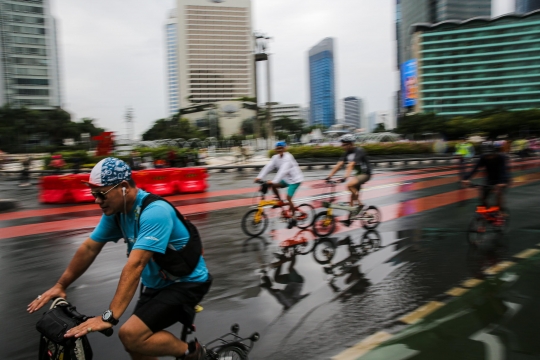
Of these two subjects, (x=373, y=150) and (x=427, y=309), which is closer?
(x=427, y=309)

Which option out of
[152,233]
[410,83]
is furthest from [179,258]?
[410,83]

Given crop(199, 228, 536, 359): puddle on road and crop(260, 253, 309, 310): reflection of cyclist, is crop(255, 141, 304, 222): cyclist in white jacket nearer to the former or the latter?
crop(199, 228, 536, 359): puddle on road

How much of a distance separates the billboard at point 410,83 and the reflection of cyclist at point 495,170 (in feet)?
433

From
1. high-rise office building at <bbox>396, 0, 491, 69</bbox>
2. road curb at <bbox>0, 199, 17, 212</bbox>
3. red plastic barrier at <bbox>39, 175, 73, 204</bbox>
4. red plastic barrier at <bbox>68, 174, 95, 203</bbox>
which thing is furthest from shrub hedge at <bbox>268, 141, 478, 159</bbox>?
high-rise office building at <bbox>396, 0, 491, 69</bbox>

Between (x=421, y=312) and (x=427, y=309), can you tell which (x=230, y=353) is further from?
(x=427, y=309)

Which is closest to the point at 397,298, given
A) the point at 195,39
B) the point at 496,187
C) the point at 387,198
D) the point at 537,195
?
the point at 496,187

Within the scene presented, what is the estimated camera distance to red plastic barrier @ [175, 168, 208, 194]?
16844 millimetres

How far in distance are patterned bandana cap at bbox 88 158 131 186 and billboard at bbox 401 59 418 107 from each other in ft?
455

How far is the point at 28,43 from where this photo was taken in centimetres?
10819

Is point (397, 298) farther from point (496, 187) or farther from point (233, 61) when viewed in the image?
point (233, 61)

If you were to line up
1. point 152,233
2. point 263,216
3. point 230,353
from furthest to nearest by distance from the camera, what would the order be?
1. point 263,216
2. point 230,353
3. point 152,233

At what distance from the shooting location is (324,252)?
7.32 m

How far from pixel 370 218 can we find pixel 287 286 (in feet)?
12.9

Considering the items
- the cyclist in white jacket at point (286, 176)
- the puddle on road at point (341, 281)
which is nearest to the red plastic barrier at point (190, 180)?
the cyclist in white jacket at point (286, 176)
